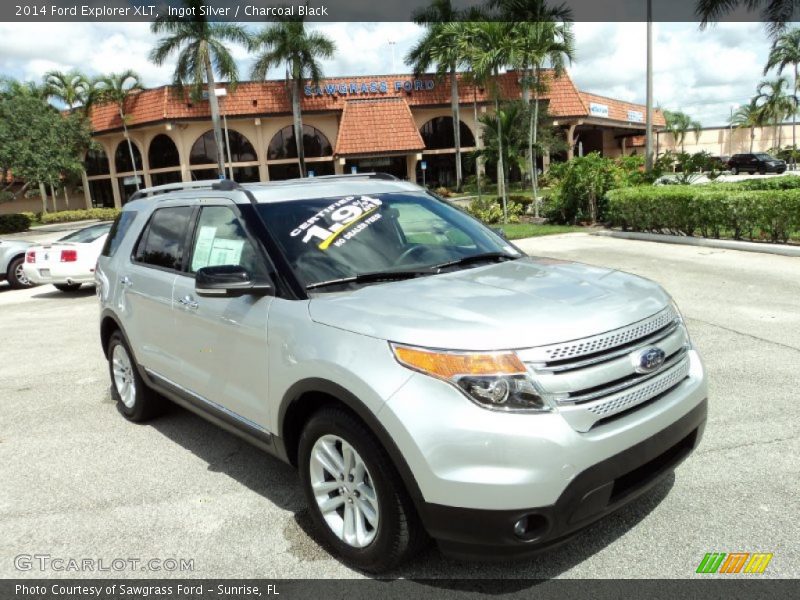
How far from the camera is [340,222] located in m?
3.74

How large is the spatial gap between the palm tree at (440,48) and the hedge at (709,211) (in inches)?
979

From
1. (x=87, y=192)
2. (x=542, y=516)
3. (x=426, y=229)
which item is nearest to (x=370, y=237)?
(x=426, y=229)

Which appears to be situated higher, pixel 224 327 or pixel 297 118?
pixel 297 118

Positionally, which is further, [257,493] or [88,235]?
[88,235]

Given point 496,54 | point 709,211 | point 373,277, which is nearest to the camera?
point 373,277

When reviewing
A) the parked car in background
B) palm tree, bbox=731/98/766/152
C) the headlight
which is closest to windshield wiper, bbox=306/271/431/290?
the headlight

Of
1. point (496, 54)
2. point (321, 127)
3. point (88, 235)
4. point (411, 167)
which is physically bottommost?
point (88, 235)

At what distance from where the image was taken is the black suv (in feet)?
153

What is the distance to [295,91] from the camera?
136 feet

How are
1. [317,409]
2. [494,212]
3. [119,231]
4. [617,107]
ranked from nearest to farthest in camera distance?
[317,409]
[119,231]
[494,212]
[617,107]

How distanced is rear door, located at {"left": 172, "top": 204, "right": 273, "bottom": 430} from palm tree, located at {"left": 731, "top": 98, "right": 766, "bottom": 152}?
81.2 m

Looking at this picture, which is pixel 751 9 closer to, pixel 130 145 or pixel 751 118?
pixel 130 145

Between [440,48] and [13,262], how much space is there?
31.4 metres

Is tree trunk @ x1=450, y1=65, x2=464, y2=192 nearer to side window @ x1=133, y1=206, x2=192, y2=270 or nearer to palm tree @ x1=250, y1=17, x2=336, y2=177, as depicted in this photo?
palm tree @ x1=250, y1=17, x2=336, y2=177
